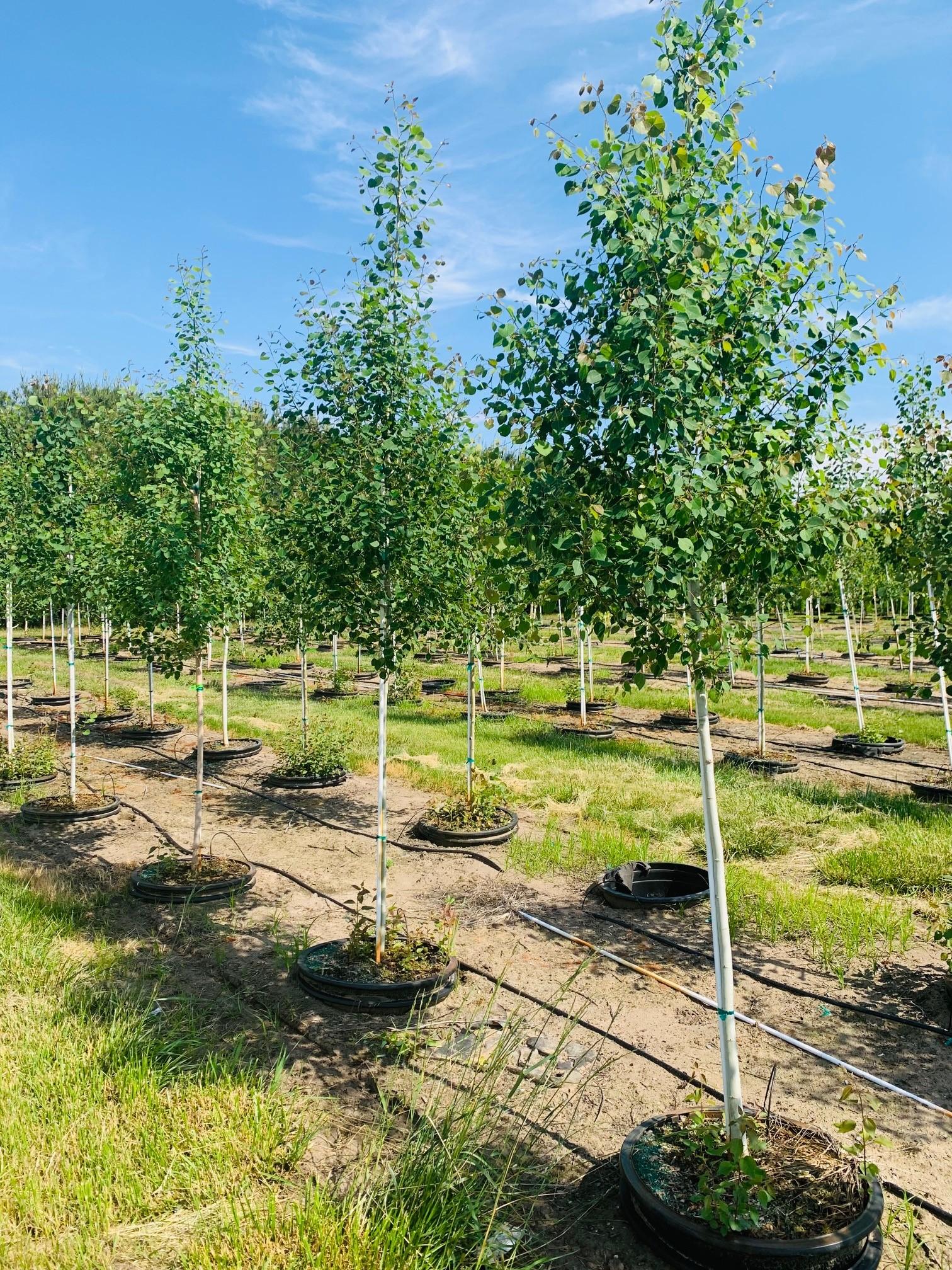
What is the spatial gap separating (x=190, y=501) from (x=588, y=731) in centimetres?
960

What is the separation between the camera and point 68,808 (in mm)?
10180

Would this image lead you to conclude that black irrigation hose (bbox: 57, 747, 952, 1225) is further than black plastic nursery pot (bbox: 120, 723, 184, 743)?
No

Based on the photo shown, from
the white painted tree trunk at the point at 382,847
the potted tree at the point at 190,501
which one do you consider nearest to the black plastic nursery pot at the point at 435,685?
the potted tree at the point at 190,501

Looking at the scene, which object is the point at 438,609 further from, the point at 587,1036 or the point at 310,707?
the point at 310,707

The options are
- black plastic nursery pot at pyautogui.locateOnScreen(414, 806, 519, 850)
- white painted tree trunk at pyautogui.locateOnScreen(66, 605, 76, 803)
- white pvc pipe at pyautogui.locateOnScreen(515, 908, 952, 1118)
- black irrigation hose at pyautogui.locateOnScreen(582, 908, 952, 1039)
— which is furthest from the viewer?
white painted tree trunk at pyautogui.locateOnScreen(66, 605, 76, 803)

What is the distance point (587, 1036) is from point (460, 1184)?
191cm

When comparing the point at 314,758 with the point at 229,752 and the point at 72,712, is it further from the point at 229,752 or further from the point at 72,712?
the point at 72,712

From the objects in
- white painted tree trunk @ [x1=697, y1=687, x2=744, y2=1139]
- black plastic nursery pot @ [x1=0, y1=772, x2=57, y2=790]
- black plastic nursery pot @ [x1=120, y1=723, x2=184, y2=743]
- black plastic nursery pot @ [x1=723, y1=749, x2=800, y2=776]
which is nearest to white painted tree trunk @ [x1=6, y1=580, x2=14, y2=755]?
black plastic nursery pot @ [x1=0, y1=772, x2=57, y2=790]

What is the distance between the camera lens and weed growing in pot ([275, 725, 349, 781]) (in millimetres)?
11883

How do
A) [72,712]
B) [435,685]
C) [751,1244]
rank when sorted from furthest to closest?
[435,685], [72,712], [751,1244]

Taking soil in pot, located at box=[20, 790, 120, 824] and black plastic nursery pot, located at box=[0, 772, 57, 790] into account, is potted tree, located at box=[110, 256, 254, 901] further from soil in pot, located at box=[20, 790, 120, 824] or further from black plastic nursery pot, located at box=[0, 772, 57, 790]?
black plastic nursery pot, located at box=[0, 772, 57, 790]

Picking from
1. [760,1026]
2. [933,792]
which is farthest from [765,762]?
[760,1026]

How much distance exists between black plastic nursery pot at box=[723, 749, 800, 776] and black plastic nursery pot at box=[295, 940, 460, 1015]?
808 cm

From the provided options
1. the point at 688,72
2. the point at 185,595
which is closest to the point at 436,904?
the point at 185,595
